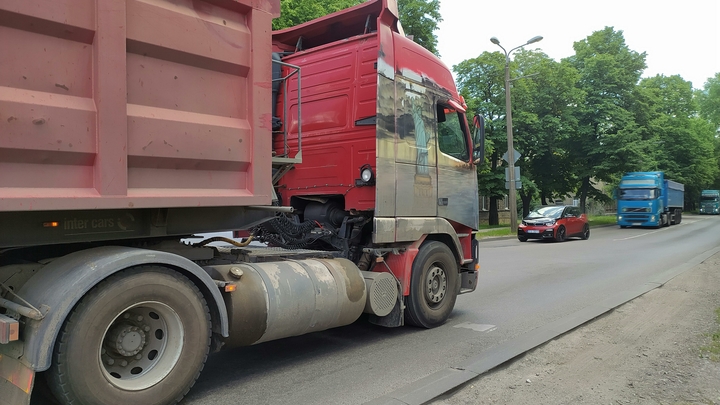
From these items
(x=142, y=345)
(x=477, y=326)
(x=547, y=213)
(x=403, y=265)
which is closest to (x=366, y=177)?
(x=403, y=265)

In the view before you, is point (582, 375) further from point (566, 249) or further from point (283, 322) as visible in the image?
point (566, 249)

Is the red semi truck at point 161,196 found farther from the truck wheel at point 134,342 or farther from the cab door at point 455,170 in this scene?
the cab door at point 455,170

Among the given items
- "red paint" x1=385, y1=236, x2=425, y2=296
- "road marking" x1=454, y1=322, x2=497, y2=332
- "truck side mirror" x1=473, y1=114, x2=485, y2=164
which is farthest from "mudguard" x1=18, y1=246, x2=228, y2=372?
"truck side mirror" x1=473, y1=114, x2=485, y2=164

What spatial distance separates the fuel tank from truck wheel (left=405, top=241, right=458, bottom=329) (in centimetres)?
89

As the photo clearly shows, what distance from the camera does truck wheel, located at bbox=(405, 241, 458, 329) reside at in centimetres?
563

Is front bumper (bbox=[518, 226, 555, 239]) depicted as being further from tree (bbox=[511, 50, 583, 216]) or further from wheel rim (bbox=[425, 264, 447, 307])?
wheel rim (bbox=[425, 264, 447, 307])

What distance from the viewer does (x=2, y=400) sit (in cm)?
294

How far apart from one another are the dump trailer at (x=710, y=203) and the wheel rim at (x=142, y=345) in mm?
64942

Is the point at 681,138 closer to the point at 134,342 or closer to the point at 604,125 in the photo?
the point at 604,125

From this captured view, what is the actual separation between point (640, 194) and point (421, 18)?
16.7 metres

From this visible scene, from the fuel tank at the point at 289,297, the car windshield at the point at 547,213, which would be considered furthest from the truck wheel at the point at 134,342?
the car windshield at the point at 547,213

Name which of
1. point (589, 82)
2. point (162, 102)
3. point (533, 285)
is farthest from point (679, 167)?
point (162, 102)

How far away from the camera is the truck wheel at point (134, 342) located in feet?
9.67

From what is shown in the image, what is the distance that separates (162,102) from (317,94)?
2744 millimetres
